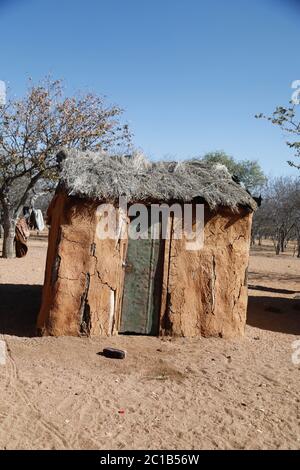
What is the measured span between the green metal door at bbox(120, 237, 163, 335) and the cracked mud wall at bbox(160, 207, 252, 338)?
148mm

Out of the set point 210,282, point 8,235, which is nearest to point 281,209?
point 8,235

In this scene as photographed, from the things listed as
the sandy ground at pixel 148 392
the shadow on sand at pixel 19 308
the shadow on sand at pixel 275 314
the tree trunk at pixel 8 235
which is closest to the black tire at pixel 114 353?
the sandy ground at pixel 148 392

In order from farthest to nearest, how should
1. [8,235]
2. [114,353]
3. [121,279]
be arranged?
1. [8,235]
2. [121,279]
3. [114,353]

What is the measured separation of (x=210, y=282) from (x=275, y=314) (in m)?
2.91

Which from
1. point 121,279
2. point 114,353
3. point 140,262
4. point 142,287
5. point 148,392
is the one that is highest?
point 140,262

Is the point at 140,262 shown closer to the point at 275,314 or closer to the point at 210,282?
the point at 210,282

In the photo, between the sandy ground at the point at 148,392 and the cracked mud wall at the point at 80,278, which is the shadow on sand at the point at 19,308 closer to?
the sandy ground at the point at 148,392

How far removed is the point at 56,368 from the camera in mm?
5348

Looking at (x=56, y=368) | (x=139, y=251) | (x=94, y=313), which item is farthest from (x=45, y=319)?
(x=139, y=251)

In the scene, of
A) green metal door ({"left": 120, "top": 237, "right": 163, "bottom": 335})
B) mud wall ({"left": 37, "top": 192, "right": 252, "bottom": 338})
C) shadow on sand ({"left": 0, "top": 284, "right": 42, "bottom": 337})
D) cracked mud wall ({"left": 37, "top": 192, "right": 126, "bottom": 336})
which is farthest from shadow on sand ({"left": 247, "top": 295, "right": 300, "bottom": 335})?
shadow on sand ({"left": 0, "top": 284, "right": 42, "bottom": 337})

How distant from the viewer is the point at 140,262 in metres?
6.78

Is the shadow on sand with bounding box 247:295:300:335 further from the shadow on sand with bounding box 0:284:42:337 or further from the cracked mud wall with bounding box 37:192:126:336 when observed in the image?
the shadow on sand with bounding box 0:284:42:337

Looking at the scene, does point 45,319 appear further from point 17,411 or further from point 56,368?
point 17,411
